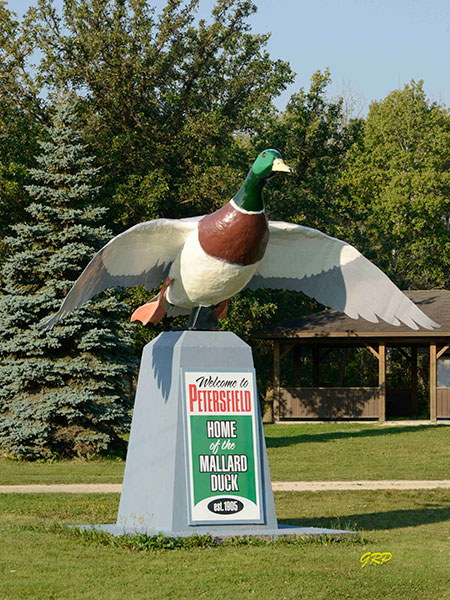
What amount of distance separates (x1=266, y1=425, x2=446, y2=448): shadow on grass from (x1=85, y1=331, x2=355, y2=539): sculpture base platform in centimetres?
1256

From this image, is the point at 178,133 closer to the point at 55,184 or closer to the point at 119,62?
the point at 119,62

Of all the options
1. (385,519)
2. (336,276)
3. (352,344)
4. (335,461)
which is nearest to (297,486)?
(385,519)

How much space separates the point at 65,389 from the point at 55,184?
4.47 meters

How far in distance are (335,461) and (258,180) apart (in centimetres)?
1152

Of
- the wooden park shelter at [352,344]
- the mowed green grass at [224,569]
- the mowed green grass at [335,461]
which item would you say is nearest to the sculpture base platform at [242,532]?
the mowed green grass at [224,569]

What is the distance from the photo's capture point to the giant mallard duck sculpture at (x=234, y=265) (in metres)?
8.59

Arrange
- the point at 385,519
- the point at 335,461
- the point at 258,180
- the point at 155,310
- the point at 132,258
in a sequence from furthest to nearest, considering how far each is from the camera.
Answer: the point at 335,461 < the point at 385,519 < the point at 155,310 < the point at 132,258 < the point at 258,180

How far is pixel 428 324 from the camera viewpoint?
950 cm

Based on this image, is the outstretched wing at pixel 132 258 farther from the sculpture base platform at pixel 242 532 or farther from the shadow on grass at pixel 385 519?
the shadow on grass at pixel 385 519

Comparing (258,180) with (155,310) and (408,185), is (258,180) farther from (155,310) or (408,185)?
(408,185)

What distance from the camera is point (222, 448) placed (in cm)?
945

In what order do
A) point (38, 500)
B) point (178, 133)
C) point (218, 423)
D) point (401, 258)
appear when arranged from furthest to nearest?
point (401, 258), point (178, 133), point (38, 500), point (218, 423)

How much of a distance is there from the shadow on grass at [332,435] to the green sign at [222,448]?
12644 millimetres

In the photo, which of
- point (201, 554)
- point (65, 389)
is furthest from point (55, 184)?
point (201, 554)
